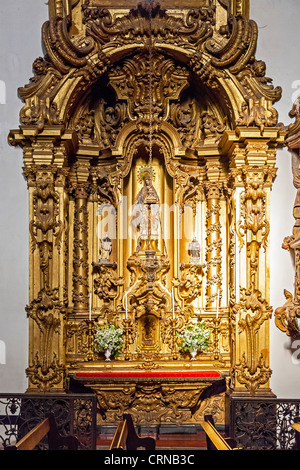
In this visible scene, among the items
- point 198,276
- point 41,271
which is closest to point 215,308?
point 198,276

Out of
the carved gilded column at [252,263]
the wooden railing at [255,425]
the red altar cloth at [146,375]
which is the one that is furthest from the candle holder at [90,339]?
the wooden railing at [255,425]

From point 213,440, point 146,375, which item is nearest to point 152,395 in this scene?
point 146,375

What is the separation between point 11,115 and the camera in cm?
837

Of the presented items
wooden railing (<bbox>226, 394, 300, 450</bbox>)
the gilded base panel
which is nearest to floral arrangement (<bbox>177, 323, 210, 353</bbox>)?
the gilded base panel

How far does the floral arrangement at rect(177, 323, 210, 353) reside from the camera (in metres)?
8.70

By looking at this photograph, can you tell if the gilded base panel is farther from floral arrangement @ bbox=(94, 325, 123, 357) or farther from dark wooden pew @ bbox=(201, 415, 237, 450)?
dark wooden pew @ bbox=(201, 415, 237, 450)

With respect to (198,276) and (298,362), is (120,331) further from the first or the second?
(298,362)

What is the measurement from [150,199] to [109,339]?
227cm

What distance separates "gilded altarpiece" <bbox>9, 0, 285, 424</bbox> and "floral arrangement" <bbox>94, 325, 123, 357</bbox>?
187 mm

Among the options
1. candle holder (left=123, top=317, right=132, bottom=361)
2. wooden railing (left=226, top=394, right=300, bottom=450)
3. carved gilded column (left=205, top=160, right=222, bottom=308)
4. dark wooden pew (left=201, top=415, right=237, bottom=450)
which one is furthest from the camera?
carved gilded column (left=205, top=160, right=222, bottom=308)

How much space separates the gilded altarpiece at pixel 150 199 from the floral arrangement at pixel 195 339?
0.77ft

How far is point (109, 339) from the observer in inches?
343

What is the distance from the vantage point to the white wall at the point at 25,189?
806cm
